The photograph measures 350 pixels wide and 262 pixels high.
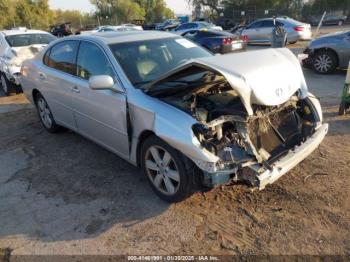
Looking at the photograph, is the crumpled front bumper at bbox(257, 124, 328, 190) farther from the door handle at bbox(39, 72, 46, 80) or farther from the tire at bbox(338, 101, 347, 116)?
the door handle at bbox(39, 72, 46, 80)

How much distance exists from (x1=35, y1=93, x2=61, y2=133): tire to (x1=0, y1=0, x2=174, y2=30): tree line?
45674 mm

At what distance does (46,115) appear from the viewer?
5.90 m

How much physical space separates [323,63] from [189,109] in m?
7.67

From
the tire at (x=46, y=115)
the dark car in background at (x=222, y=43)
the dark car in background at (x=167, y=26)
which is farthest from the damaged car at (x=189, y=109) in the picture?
the dark car in background at (x=167, y=26)

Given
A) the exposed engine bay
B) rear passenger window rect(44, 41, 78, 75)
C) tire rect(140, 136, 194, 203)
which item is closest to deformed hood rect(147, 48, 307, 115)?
the exposed engine bay

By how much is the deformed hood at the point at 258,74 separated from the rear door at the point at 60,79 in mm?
1698

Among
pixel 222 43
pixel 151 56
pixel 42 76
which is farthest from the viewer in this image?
pixel 222 43

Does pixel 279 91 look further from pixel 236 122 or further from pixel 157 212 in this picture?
pixel 157 212

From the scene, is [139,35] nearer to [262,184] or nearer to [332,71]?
[262,184]

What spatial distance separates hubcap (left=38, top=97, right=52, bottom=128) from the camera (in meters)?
5.80

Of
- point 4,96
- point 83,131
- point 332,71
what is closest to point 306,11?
point 332,71

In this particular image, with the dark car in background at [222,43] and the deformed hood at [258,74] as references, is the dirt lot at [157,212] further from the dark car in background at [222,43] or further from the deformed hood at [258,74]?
the dark car in background at [222,43]

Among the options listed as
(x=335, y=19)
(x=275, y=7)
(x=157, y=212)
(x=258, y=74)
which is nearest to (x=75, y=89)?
(x=157, y=212)

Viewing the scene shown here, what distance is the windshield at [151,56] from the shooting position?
3.96m
